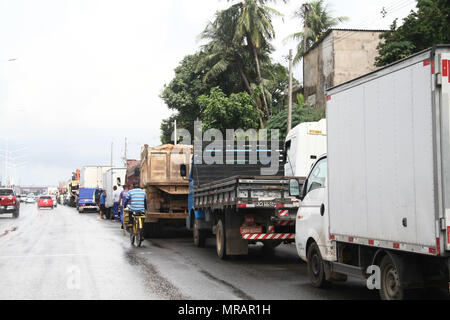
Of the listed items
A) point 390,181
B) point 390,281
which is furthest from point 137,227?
point 390,181

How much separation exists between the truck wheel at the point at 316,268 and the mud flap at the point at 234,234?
3786 millimetres

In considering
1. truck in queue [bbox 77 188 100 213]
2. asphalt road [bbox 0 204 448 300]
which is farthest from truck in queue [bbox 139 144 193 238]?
truck in queue [bbox 77 188 100 213]

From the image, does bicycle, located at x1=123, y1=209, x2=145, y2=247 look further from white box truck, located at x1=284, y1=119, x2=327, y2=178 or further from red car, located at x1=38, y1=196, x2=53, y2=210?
red car, located at x1=38, y1=196, x2=53, y2=210

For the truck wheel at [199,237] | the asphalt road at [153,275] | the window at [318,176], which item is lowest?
the asphalt road at [153,275]

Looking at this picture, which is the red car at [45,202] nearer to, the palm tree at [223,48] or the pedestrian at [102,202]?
the pedestrian at [102,202]

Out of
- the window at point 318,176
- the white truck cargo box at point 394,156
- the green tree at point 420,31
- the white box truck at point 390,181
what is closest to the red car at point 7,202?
the green tree at point 420,31

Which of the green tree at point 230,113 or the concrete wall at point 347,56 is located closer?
the concrete wall at point 347,56

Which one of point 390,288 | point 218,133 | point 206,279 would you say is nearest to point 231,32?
point 218,133

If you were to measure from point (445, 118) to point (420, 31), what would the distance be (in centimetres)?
1983

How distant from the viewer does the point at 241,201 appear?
39.7 feet

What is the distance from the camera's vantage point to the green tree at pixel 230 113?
35.4m

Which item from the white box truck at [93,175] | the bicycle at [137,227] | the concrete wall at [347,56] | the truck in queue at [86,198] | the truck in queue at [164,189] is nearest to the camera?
the bicycle at [137,227]

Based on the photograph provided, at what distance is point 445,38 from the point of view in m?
23.6
